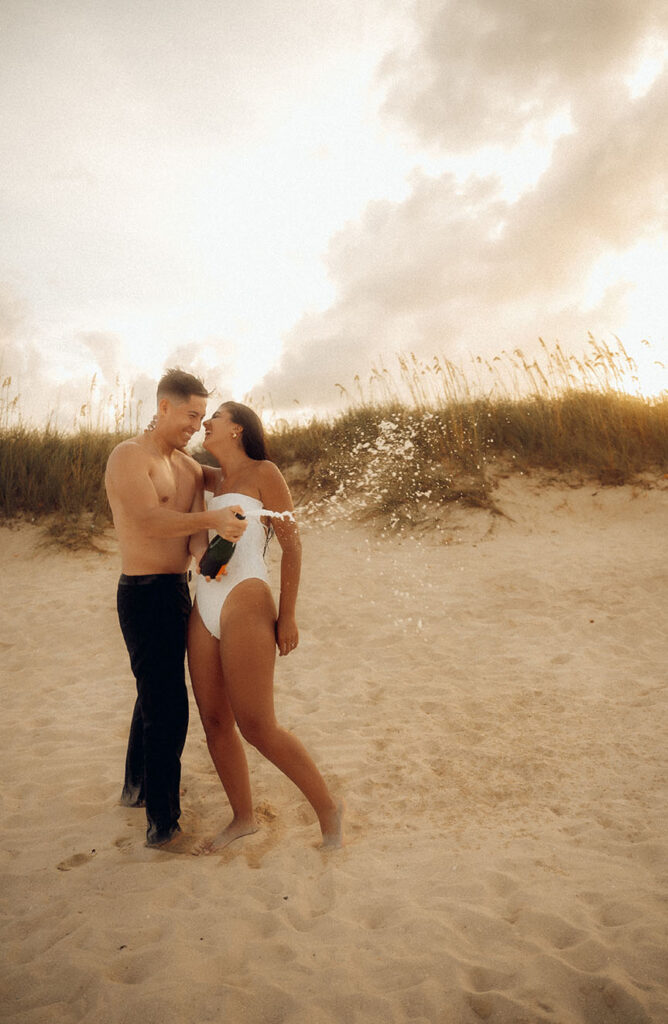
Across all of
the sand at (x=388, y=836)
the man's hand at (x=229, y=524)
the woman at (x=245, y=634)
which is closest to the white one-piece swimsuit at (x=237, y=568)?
the woman at (x=245, y=634)

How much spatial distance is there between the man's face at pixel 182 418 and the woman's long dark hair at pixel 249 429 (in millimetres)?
142

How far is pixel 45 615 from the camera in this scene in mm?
7234

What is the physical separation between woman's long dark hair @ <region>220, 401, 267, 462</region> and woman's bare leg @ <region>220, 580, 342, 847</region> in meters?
0.62

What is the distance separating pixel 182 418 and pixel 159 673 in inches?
47.4

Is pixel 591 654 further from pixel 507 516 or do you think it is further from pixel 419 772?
pixel 507 516

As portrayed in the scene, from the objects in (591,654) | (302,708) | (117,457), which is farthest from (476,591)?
(117,457)

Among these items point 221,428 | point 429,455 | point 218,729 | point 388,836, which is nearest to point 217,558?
point 221,428

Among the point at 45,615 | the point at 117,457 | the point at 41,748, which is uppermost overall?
the point at 117,457

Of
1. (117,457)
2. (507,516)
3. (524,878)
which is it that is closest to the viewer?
(524,878)

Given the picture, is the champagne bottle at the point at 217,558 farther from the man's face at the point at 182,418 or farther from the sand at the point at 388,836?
the sand at the point at 388,836

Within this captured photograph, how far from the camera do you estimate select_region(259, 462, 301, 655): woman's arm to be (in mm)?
2811

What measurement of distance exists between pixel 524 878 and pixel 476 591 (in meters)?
4.67

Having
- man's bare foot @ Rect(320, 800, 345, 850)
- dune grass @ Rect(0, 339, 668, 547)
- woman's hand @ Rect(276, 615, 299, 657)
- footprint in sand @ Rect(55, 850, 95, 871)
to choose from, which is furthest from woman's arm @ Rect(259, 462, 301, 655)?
dune grass @ Rect(0, 339, 668, 547)

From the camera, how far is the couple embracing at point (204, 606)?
8.89ft
